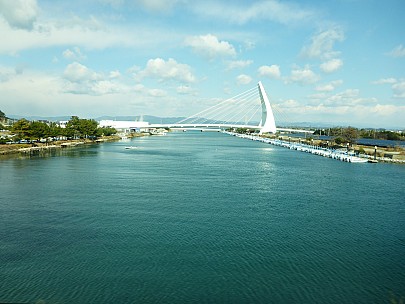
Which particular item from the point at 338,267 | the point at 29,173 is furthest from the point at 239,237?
the point at 29,173

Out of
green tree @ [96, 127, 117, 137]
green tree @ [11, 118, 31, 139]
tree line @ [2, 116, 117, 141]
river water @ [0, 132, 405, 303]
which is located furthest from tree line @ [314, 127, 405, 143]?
green tree @ [11, 118, 31, 139]

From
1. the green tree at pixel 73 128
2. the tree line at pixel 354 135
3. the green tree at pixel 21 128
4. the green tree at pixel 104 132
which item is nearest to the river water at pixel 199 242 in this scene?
the green tree at pixel 21 128

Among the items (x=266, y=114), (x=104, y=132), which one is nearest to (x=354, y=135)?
(x=266, y=114)

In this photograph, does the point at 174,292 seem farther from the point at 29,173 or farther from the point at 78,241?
the point at 29,173

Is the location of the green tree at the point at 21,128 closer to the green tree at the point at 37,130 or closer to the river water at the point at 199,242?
the green tree at the point at 37,130

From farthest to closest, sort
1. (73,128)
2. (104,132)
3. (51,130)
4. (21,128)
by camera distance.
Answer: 1. (104,132)
2. (73,128)
3. (51,130)
4. (21,128)

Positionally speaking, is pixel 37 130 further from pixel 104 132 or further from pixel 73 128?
pixel 104 132
